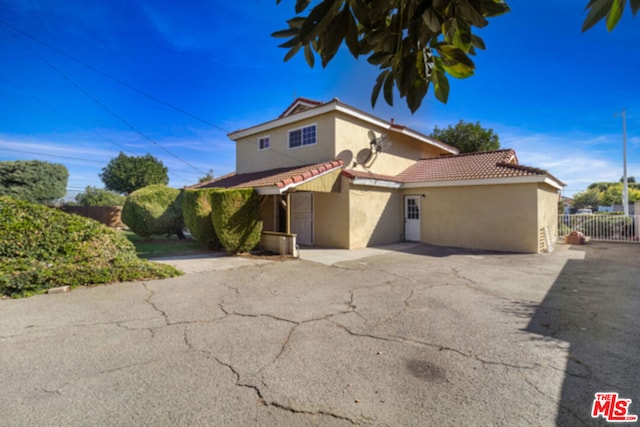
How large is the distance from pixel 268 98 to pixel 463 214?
10810mm

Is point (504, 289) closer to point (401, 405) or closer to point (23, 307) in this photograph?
point (401, 405)

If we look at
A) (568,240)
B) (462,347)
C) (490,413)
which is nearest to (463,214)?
(568,240)

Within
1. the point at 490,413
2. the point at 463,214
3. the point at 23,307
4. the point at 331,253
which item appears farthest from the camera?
the point at 463,214

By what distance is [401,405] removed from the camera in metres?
2.61

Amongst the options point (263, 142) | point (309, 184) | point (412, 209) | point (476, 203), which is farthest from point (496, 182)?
point (263, 142)

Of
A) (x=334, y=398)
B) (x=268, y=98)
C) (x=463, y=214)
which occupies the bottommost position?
(x=334, y=398)

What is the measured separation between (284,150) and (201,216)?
5657 millimetres

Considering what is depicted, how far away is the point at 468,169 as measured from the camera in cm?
1373

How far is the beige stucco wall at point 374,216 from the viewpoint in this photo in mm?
12406

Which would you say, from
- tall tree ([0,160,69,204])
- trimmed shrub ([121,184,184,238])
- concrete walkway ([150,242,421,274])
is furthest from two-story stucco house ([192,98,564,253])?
tall tree ([0,160,69,204])

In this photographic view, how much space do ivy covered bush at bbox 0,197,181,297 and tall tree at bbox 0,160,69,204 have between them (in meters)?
25.0

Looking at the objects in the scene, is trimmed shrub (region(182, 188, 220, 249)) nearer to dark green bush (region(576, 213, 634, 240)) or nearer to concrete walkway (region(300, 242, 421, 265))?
concrete walkway (region(300, 242, 421, 265))

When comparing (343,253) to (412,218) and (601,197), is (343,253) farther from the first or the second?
(601,197)

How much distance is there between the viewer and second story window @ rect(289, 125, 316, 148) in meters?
13.8
